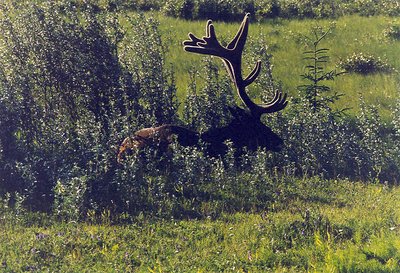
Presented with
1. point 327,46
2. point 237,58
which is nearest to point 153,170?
point 237,58

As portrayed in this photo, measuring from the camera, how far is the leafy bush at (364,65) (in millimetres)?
14742

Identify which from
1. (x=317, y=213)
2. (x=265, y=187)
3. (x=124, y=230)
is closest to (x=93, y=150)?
(x=124, y=230)

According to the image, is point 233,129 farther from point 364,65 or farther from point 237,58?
point 364,65

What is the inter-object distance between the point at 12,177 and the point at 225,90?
405cm

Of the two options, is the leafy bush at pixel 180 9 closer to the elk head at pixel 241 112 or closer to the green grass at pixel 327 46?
the green grass at pixel 327 46

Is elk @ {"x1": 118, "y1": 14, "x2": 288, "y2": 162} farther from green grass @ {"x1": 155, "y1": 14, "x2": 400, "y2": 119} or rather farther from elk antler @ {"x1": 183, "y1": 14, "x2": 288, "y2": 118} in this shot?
green grass @ {"x1": 155, "y1": 14, "x2": 400, "y2": 119}

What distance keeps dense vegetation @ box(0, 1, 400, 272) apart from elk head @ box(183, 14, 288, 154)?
1.16 ft

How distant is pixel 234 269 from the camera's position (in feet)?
21.1

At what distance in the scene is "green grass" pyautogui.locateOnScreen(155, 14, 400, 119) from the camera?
13.4 meters

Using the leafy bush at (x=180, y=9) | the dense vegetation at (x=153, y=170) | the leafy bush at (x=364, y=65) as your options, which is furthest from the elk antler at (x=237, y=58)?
the leafy bush at (x=180, y=9)

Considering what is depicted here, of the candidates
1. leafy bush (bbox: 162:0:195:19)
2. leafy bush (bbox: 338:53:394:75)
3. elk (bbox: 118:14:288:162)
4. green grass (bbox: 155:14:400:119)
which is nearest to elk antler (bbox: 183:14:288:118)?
elk (bbox: 118:14:288:162)

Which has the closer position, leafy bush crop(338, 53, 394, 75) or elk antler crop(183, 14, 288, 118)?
elk antler crop(183, 14, 288, 118)

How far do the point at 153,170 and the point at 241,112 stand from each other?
2078 millimetres

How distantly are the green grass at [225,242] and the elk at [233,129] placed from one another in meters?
1.90
